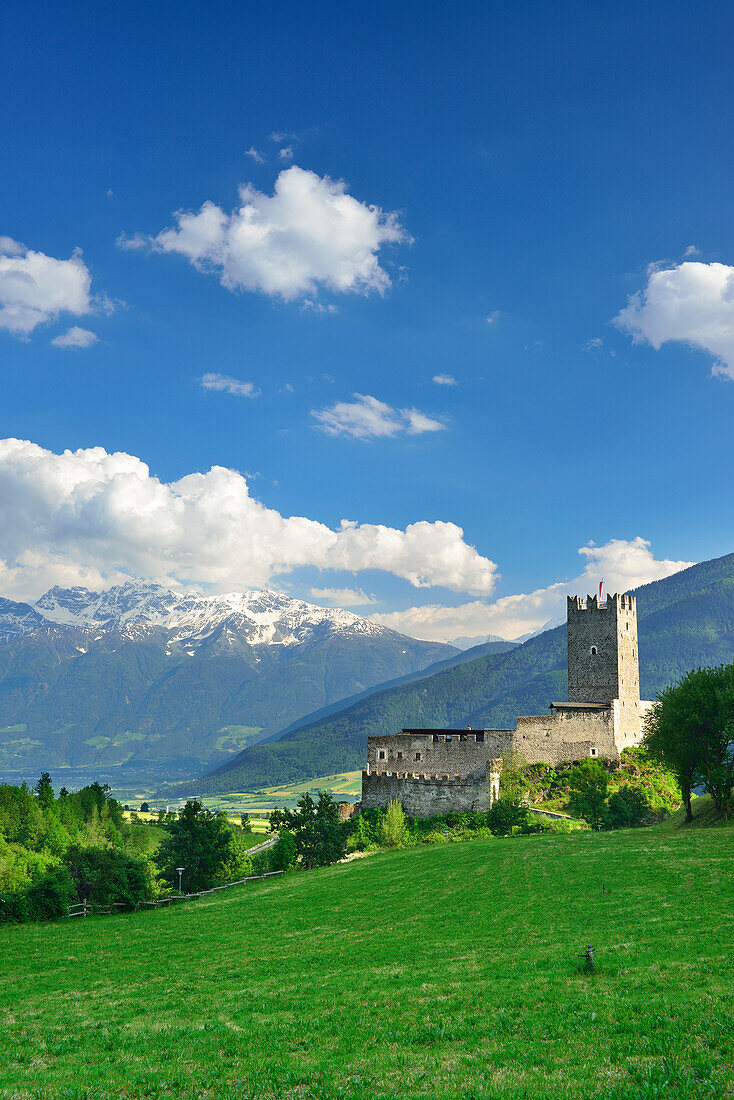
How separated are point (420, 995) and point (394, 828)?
56.6 meters

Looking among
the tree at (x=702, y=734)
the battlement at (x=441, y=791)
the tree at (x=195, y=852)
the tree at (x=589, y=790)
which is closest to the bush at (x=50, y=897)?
the tree at (x=195, y=852)

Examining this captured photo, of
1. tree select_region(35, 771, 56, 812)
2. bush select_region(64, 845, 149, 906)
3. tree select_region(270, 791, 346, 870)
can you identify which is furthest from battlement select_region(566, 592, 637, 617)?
tree select_region(35, 771, 56, 812)

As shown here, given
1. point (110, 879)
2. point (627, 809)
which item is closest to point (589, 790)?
point (627, 809)

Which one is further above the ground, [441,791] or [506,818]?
[441,791]

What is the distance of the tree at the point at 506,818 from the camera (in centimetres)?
7031

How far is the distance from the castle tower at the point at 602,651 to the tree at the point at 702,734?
35.4 metres

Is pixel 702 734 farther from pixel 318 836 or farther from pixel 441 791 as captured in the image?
pixel 318 836

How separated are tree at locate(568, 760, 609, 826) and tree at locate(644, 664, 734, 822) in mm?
13716

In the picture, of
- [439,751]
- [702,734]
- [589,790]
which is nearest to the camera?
[702,734]

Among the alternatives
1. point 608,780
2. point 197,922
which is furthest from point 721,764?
point 197,922

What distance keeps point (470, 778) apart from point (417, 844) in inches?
484

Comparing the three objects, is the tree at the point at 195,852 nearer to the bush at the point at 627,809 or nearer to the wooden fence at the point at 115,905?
the wooden fence at the point at 115,905

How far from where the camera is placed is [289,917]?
→ 42.5 metres

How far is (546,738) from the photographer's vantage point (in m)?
86.6
